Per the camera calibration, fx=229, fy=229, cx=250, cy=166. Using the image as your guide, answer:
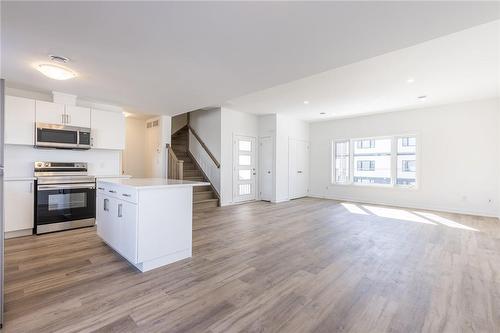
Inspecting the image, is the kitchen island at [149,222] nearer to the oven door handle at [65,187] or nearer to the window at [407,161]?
the oven door handle at [65,187]

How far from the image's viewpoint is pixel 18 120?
3658 millimetres

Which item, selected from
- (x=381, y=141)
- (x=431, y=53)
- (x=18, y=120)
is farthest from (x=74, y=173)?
(x=381, y=141)

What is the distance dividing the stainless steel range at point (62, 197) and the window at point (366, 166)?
281 inches

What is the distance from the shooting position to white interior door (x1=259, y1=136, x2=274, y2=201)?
280 inches

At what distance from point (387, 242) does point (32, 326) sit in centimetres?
410

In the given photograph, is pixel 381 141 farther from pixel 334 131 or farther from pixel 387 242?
pixel 387 242

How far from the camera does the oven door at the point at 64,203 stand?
370cm

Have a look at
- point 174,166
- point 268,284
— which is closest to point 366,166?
point 174,166

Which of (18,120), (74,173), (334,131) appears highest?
(334,131)

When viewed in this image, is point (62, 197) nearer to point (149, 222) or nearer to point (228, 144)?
point (149, 222)

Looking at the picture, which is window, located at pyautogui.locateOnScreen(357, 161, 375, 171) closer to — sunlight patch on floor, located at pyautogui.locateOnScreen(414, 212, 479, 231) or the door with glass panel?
sunlight patch on floor, located at pyautogui.locateOnScreen(414, 212, 479, 231)

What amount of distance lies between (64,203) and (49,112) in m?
1.58

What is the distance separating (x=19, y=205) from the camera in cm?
362

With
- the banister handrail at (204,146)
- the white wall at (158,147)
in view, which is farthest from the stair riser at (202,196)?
the white wall at (158,147)
